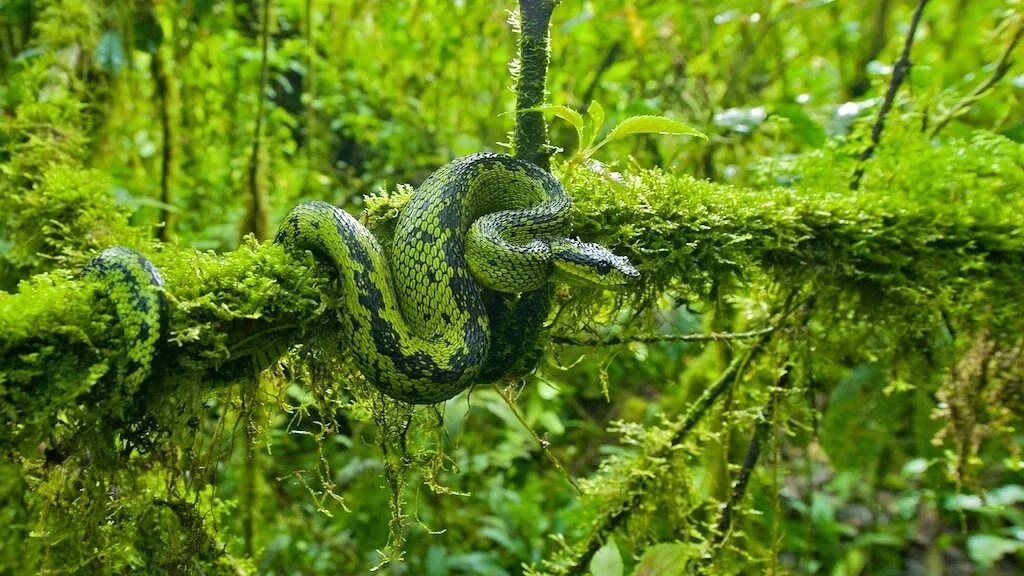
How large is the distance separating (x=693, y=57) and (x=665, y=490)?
3.95 metres

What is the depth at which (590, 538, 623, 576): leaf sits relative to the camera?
2172mm

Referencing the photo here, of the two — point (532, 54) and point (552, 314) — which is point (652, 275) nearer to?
point (552, 314)

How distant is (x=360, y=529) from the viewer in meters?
3.88

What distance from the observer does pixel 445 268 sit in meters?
1.82

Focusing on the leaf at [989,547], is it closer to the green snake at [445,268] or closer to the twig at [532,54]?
the green snake at [445,268]

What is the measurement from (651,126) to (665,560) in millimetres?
1390

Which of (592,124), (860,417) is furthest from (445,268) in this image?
(860,417)

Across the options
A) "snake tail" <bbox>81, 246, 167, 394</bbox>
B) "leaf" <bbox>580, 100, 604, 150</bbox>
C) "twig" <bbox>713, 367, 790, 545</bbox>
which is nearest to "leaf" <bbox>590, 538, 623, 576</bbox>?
"twig" <bbox>713, 367, 790, 545</bbox>

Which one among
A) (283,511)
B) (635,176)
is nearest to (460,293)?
(635,176)

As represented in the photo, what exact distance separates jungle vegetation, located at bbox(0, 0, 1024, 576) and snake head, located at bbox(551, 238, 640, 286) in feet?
0.54

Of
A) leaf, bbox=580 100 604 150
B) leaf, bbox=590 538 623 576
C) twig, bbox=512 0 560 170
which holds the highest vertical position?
twig, bbox=512 0 560 170

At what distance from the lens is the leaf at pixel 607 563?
2172mm

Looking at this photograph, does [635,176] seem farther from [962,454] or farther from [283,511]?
[283,511]

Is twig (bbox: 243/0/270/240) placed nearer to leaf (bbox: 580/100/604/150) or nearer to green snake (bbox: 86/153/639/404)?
green snake (bbox: 86/153/639/404)
